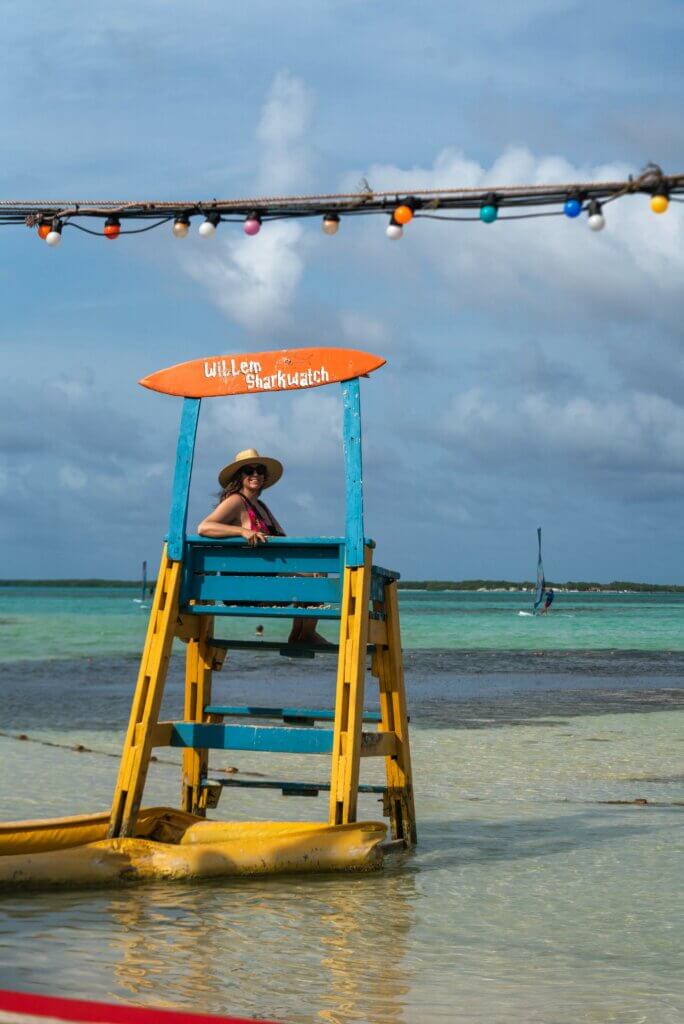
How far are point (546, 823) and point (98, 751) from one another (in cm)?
557

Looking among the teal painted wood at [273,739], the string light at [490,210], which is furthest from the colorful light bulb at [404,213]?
the teal painted wood at [273,739]

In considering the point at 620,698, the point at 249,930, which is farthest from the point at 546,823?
the point at 620,698

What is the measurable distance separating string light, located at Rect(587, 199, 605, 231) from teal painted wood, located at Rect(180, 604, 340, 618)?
2.52 metres

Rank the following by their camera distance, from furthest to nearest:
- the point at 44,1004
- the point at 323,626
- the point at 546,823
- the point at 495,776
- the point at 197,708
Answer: the point at 323,626
the point at 495,776
the point at 546,823
the point at 197,708
the point at 44,1004

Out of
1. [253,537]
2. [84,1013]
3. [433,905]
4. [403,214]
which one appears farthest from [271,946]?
[403,214]

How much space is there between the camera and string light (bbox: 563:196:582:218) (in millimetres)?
6059

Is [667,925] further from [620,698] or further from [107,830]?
[620,698]

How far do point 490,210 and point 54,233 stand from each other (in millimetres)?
2661

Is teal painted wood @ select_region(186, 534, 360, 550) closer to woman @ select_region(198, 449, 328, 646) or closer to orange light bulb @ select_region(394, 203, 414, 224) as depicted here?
woman @ select_region(198, 449, 328, 646)

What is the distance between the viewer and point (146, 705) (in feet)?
23.2

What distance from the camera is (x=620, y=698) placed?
70.5 ft

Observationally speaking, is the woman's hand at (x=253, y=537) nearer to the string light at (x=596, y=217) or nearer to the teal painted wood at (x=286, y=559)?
the teal painted wood at (x=286, y=559)

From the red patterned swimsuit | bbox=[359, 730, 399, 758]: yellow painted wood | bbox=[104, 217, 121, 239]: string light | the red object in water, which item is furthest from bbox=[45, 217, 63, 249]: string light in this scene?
the red object in water

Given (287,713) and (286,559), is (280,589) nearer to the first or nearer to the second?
(286,559)
